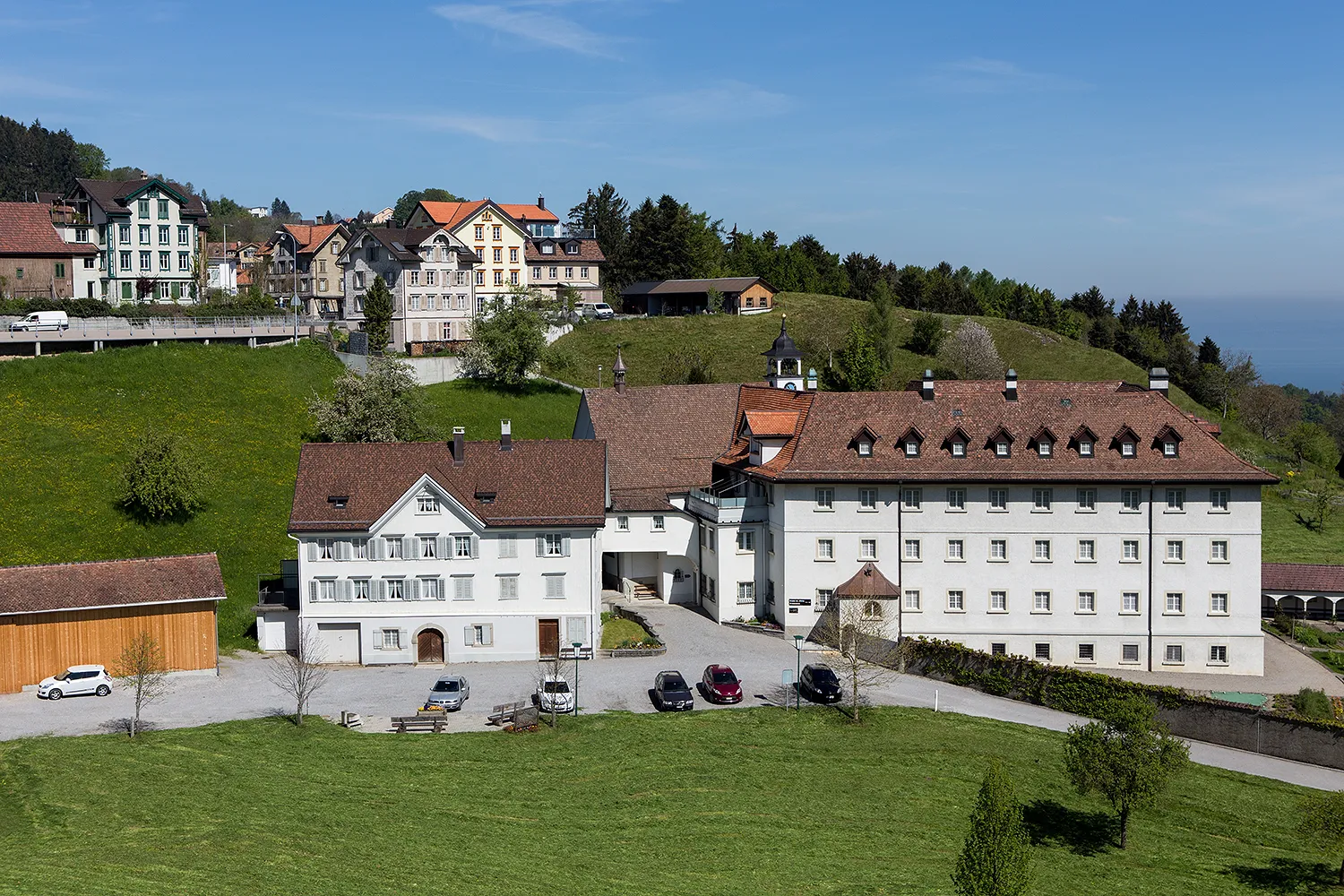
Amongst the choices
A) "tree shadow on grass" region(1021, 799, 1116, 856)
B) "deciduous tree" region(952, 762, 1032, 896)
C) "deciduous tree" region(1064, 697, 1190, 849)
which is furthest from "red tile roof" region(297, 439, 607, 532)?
"deciduous tree" region(952, 762, 1032, 896)

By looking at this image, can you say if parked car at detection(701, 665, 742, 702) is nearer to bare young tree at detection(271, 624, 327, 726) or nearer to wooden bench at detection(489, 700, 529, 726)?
wooden bench at detection(489, 700, 529, 726)

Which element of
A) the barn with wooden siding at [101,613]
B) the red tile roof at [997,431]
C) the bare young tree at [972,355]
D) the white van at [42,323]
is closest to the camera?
the barn with wooden siding at [101,613]

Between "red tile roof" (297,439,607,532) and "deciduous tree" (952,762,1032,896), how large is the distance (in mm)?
30681

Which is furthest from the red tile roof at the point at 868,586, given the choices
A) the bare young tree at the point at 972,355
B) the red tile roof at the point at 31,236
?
the red tile roof at the point at 31,236

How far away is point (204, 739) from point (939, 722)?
977 inches

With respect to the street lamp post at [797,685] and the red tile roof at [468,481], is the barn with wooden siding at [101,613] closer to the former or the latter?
the red tile roof at [468,481]

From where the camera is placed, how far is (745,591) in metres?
63.8

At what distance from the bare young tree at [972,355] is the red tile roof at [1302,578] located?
147 ft

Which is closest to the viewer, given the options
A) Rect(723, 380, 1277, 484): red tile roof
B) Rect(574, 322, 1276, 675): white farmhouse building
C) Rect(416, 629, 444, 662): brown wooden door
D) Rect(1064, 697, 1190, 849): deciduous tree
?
Rect(1064, 697, 1190, 849): deciduous tree

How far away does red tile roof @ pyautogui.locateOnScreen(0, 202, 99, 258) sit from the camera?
95.7 metres

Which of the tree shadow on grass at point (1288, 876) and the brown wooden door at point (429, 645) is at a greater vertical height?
the brown wooden door at point (429, 645)

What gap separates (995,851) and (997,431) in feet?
113

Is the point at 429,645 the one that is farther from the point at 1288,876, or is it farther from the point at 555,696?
the point at 1288,876

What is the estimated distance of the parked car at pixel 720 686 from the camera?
50344 millimetres
